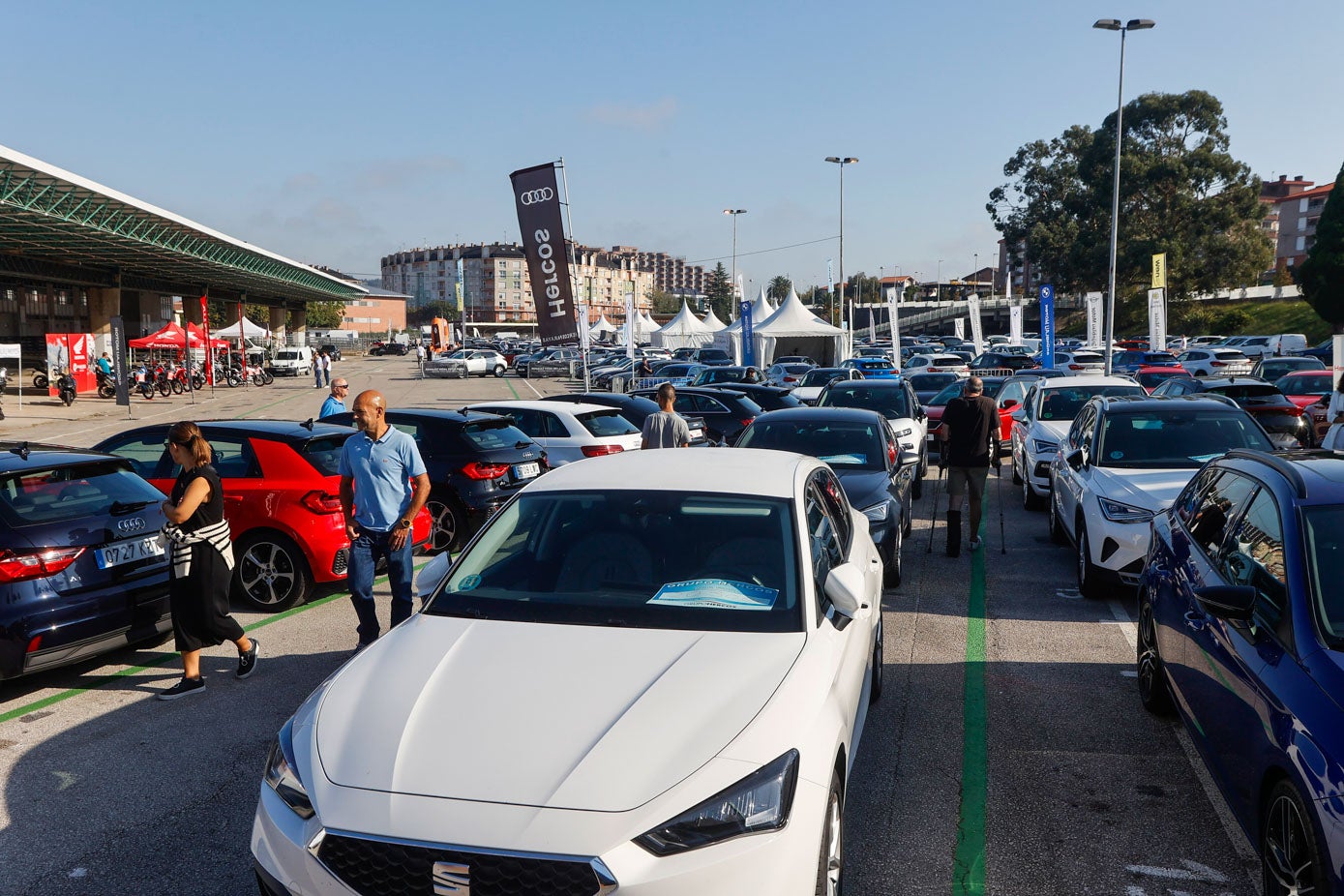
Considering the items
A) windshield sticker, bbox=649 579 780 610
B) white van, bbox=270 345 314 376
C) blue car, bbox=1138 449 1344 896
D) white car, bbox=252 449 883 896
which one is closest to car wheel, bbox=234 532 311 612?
white car, bbox=252 449 883 896

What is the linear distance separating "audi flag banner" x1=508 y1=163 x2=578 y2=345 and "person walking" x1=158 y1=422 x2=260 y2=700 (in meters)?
15.2

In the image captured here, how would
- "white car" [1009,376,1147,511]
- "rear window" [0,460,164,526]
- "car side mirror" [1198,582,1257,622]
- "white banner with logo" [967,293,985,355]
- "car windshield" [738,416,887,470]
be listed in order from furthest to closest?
"white banner with logo" [967,293,985,355], "white car" [1009,376,1147,511], "car windshield" [738,416,887,470], "rear window" [0,460,164,526], "car side mirror" [1198,582,1257,622]

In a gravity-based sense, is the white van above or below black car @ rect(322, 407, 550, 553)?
above

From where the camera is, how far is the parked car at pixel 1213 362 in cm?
3859

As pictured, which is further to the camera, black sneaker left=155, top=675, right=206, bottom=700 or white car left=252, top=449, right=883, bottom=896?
black sneaker left=155, top=675, right=206, bottom=700

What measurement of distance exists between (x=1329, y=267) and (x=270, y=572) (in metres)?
62.7

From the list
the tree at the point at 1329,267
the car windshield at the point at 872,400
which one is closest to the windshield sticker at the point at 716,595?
the car windshield at the point at 872,400

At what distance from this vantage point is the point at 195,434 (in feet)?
19.4

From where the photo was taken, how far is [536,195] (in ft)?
69.0

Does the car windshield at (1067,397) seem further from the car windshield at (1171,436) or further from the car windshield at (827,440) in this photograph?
the car windshield at (827,440)

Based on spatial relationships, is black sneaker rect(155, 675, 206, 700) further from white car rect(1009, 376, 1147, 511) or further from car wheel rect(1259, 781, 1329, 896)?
white car rect(1009, 376, 1147, 511)

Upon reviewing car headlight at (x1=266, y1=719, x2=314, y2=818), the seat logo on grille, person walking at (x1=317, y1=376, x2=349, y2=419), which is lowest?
the seat logo on grille

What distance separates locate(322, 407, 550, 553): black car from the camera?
34.2 feet

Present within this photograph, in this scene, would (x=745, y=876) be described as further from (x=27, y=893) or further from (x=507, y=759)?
(x=27, y=893)
